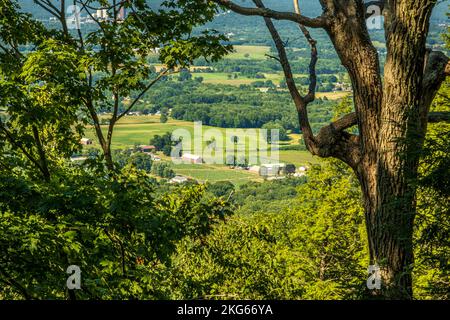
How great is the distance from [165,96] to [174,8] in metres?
59.9

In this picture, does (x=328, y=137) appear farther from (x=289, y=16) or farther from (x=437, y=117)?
(x=289, y=16)

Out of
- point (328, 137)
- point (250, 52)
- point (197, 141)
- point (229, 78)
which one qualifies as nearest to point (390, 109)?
point (328, 137)

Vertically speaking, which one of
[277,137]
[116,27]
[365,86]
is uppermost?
[116,27]

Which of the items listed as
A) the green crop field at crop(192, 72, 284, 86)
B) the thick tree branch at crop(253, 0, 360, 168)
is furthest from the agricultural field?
the thick tree branch at crop(253, 0, 360, 168)

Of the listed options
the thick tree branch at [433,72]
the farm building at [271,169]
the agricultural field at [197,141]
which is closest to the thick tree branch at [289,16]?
the thick tree branch at [433,72]

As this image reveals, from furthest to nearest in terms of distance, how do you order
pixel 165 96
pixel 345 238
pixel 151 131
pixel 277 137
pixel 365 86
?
pixel 165 96, pixel 277 137, pixel 151 131, pixel 345 238, pixel 365 86

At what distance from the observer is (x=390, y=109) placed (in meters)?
4.53

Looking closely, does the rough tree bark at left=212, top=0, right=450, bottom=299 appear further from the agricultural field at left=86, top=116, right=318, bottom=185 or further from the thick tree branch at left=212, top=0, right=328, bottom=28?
the agricultural field at left=86, top=116, right=318, bottom=185

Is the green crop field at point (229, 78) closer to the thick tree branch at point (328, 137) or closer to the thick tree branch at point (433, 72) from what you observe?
the thick tree branch at point (328, 137)

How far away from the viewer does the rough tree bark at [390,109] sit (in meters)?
4.34
